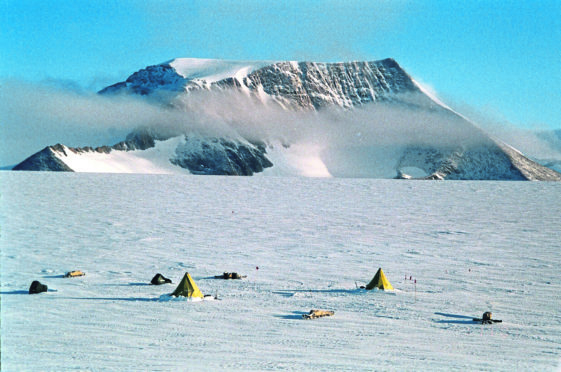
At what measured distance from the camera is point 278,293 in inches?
891

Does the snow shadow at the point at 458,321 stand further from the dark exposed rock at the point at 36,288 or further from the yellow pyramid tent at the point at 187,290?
the dark exposed rock at the point at 36,288

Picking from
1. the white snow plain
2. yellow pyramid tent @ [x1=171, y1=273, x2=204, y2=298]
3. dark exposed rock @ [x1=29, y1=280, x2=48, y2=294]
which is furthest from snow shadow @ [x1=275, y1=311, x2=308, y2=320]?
dark exposed rock @ [x1=29, y1=280, x2=48, y2=294]

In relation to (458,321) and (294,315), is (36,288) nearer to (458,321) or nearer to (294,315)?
(294,315)

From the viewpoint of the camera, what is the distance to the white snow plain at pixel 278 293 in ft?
50.4

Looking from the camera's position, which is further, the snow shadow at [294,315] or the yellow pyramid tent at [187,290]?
the yellow pyramid tent at [187,290]

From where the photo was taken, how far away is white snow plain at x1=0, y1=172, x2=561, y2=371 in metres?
15.4

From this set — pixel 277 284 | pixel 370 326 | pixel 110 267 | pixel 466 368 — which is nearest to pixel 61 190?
pixel 110 267

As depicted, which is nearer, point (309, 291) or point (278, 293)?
point (278, 293)

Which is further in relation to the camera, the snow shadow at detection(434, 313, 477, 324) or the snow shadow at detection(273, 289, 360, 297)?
the snow shadow at detection(273, 289, 360, 297)

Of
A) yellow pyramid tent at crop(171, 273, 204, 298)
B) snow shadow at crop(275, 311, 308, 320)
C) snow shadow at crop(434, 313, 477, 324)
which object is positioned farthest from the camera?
yellow pyramid tent at crop(171, 273, 204, 298)

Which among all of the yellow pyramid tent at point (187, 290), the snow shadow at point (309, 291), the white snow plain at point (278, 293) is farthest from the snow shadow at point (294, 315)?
the yellow pyramid tent at point (187, 290)

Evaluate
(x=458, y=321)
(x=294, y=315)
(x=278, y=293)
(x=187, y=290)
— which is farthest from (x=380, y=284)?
(x=187, y=290)

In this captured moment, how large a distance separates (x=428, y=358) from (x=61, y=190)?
60174mm

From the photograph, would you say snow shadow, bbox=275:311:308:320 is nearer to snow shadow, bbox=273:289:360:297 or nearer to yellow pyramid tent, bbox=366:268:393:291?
snow shadow, bbox=273:289:360:297
